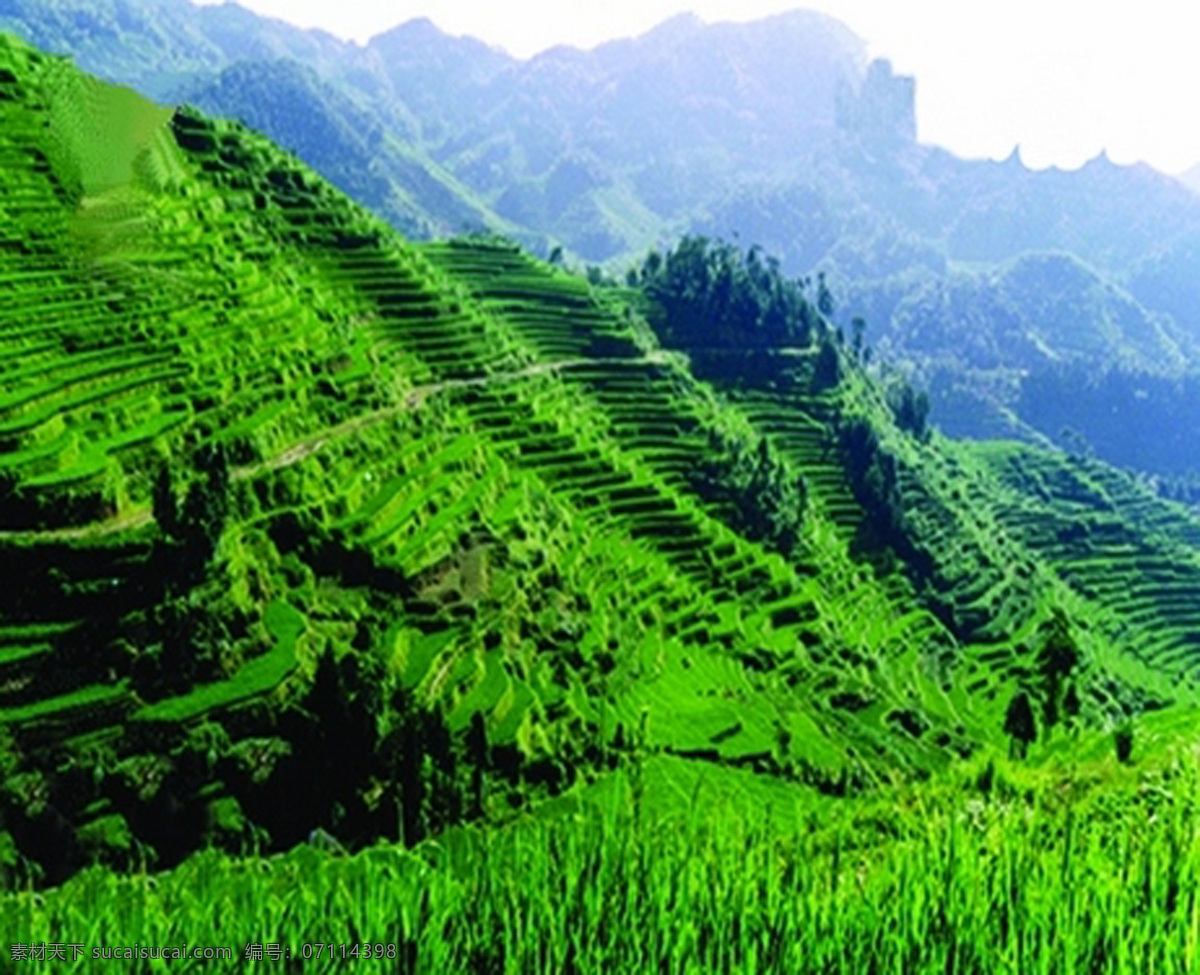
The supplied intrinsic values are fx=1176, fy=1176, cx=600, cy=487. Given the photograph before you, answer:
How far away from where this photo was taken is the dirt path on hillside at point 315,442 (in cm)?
3575

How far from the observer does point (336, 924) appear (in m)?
2.83

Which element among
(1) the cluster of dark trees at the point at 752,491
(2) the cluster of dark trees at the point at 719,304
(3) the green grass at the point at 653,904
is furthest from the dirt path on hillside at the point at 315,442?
(3) the green grass at the point at 653,904

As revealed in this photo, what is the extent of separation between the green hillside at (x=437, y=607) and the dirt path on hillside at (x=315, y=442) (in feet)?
0.66

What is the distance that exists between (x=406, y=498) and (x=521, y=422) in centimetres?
1610

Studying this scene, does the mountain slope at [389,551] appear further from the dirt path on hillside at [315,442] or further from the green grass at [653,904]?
the green grass at [653,904]

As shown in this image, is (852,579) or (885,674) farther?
(852,579)

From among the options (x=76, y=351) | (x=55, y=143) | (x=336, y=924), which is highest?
(x=55, y=143)

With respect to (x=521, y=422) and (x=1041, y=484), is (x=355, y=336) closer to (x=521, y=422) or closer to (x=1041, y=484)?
(x=521, y=422)

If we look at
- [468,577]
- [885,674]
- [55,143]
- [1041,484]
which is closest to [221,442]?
[468,577]

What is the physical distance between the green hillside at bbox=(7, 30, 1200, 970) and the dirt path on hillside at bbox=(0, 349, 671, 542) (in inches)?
8.0

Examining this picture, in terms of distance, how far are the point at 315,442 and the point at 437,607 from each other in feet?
30.7

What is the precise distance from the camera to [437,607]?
143 ft

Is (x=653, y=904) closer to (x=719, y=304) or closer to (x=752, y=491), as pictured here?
(x=752, y=491)

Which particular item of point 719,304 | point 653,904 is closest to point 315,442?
point 653,904
